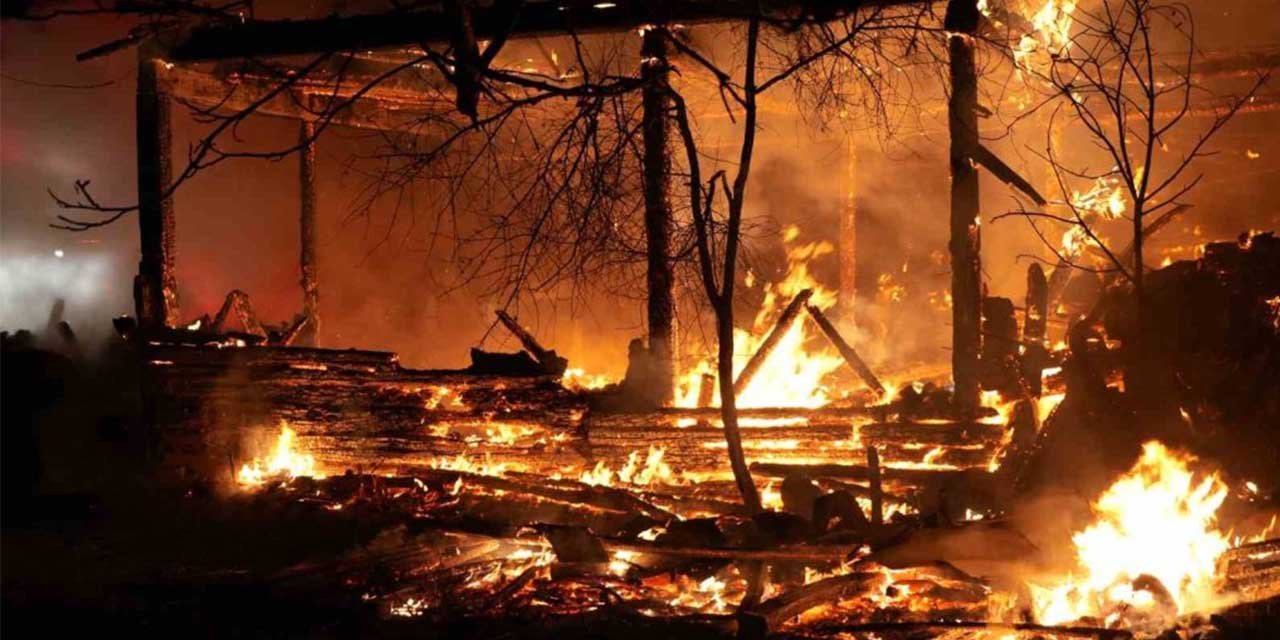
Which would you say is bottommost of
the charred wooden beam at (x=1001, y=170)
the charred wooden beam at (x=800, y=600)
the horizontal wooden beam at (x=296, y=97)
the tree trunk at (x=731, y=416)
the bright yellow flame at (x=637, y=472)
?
the charred wooden beam at (x=800, y=600)

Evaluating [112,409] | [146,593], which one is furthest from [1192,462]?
[112,409]

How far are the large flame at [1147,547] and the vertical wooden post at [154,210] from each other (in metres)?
9.57

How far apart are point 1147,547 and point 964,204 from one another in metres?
3.20

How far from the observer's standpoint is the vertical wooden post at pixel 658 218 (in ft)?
28.6

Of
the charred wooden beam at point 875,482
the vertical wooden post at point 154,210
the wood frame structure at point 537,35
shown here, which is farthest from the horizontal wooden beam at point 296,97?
the charred wooden beam at point 875,482

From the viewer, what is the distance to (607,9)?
8773 millimetres

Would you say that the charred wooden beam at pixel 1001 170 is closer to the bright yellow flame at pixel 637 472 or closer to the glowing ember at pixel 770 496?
the glowing ember at pixel 770 496

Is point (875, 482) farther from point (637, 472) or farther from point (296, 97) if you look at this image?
point (296, 97)

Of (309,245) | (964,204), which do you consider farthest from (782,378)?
(309,245)

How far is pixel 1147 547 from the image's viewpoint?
6.77 meters

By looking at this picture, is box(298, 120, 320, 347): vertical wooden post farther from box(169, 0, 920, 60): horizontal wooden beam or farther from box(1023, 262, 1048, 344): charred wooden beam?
box(1023, 262, 1048, 344): charred wooden beam

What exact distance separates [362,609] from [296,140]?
37.1ft

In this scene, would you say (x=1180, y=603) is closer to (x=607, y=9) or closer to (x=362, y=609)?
(x=362, y=609)

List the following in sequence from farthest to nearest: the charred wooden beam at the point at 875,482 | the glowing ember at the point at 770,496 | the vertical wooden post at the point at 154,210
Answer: the vertical wooden post at the point at 154,210, the glowing ember at the point at 770,496, the charred wooden beam at the point at 875,482
